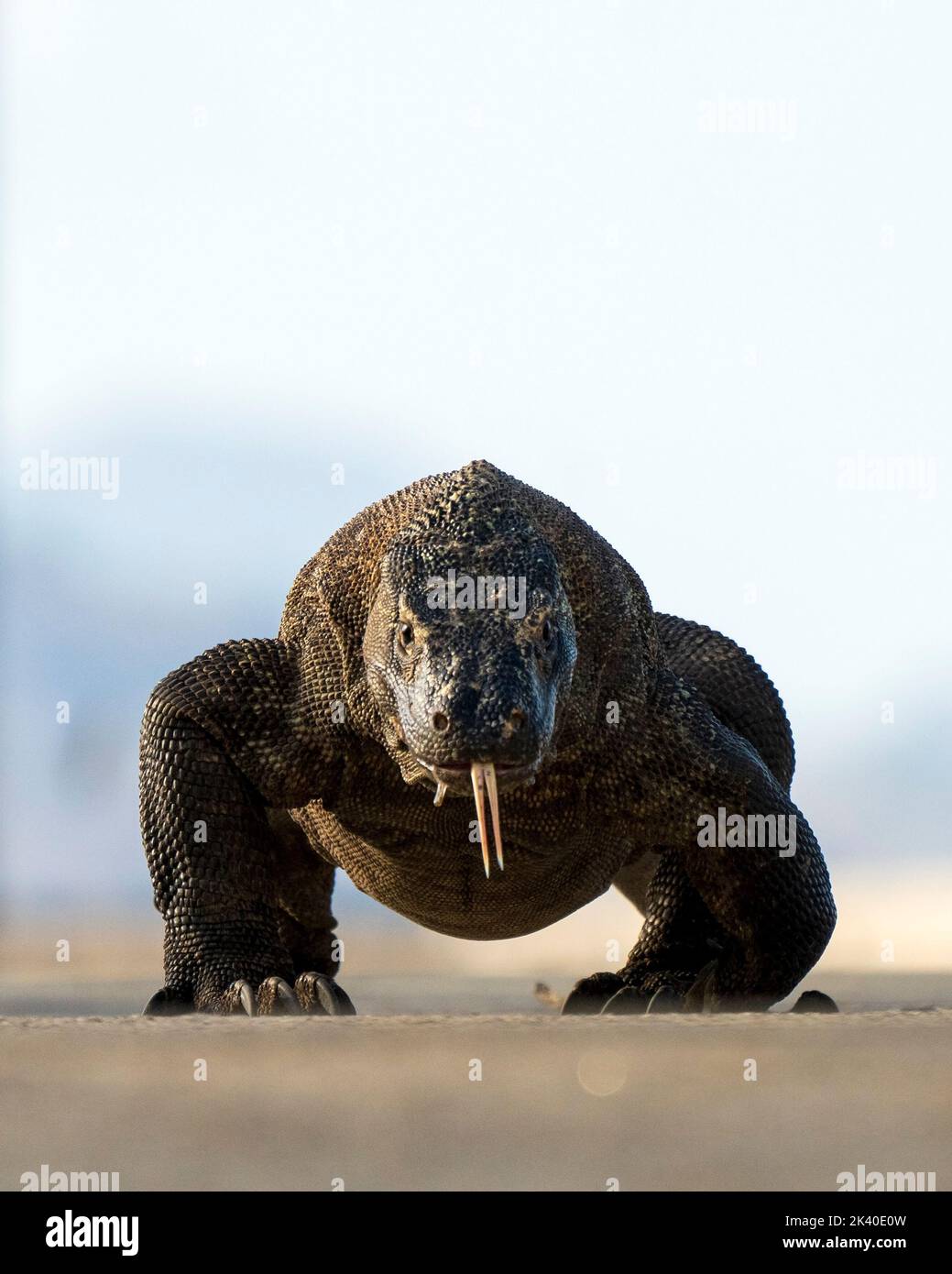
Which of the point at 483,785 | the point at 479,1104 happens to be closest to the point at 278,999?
the point at 483,785

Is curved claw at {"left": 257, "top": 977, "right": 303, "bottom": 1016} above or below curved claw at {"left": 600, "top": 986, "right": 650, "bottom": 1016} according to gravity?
above

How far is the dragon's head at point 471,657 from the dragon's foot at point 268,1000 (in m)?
1.09

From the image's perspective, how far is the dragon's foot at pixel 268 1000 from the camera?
8.23 metres

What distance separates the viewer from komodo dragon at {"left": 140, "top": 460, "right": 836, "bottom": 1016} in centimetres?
845

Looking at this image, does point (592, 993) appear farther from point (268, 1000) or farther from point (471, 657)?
point (471, 657)

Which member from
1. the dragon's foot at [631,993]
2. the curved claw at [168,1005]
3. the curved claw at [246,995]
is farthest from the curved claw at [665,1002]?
the curved claw at [168,1005]

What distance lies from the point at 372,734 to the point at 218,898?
43.1 inches

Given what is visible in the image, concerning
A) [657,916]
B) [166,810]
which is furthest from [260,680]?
[657,916]

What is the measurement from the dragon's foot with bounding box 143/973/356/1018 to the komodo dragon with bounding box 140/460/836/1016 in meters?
0.01

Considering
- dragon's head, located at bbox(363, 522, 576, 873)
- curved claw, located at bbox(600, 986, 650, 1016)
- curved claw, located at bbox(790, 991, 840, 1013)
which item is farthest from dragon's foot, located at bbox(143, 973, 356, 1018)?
curved claw, located at bbox(790, 991, 840, 1013)

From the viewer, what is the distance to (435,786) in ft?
26.3

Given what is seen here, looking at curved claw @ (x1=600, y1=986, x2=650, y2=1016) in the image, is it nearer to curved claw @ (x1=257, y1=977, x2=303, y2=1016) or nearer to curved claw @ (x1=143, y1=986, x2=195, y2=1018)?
curved claw @ (x1=257, y1=977, x2=303, y2=1016)

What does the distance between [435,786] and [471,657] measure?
89cm

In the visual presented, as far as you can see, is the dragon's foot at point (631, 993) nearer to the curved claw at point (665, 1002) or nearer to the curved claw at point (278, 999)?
the curved claw at point (665, 1002)
